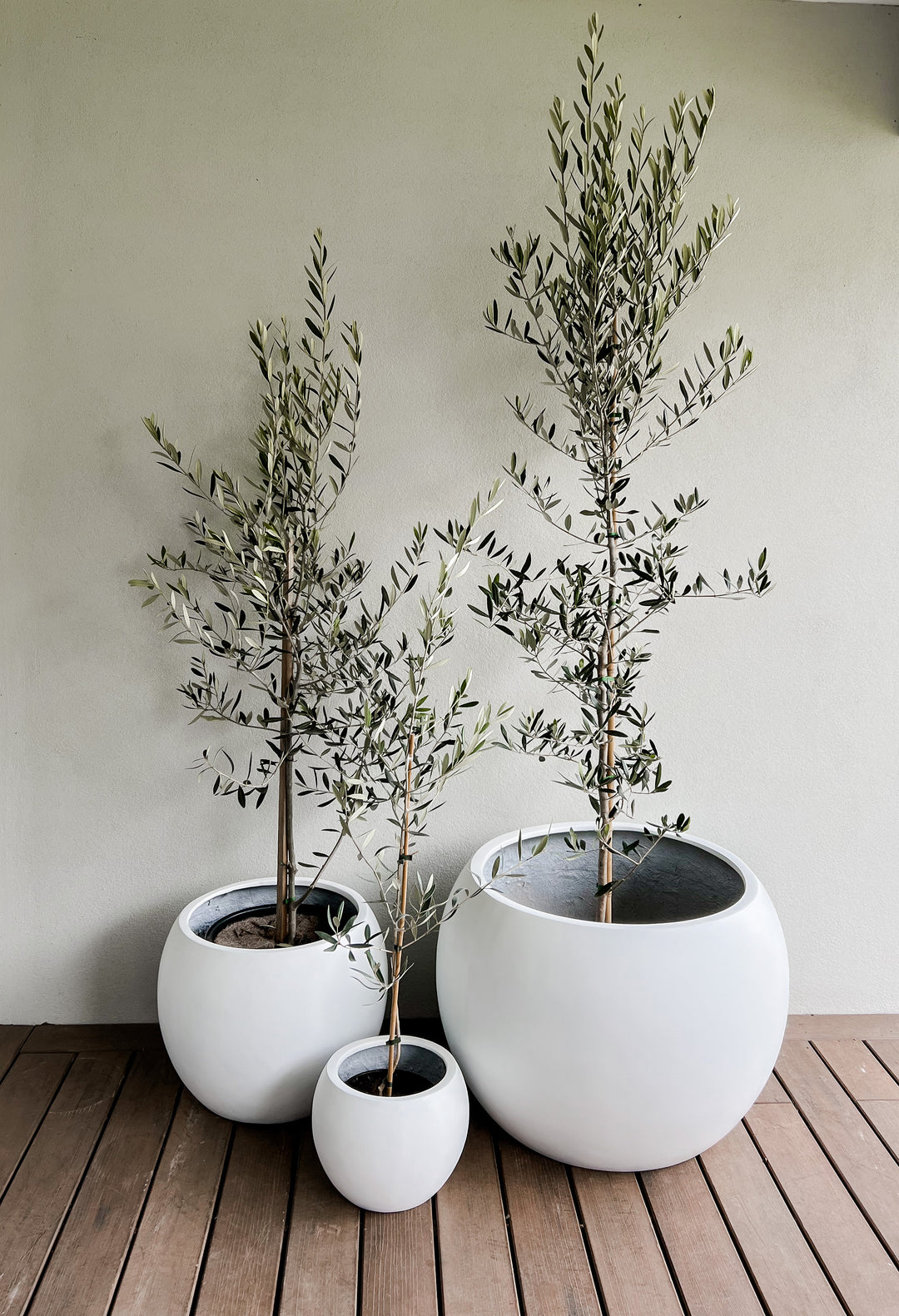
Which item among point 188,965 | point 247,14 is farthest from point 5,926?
point 247,14

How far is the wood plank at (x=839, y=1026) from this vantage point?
229 centimetres

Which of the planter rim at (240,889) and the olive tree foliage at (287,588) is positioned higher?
the olive tree foliage at (287,588)

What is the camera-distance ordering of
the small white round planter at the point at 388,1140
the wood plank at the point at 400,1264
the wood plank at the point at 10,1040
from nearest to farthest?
the wood plank at the point at 400,1264, the small white round planter at the point at 388,1140, the wood plank at the point at 10,1040

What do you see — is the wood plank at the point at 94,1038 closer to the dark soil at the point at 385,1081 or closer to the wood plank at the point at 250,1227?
the wood plank at the point at 250,1227

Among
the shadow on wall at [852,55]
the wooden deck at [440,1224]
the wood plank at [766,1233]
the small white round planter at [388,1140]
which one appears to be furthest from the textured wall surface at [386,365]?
the wood plank at [766,1233]

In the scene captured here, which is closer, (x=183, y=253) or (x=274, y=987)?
(x=274, y=987)

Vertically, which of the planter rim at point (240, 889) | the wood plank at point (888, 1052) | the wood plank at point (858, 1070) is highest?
the planter rim at point (240, 889)

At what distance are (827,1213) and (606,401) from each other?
1595 millimetres

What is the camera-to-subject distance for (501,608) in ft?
6.14

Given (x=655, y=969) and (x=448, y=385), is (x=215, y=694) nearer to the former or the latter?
(x=448, y=385)

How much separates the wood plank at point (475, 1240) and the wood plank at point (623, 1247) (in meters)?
0.16

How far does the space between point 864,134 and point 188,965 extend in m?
2.37

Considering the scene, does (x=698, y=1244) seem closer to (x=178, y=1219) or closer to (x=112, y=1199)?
(x=178, y=1219)

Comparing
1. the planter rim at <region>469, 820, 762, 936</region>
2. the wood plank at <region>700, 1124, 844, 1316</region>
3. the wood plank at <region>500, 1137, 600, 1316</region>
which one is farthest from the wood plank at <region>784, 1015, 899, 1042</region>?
the wood plank at <region>500, 1137, 600, 1316</region>
